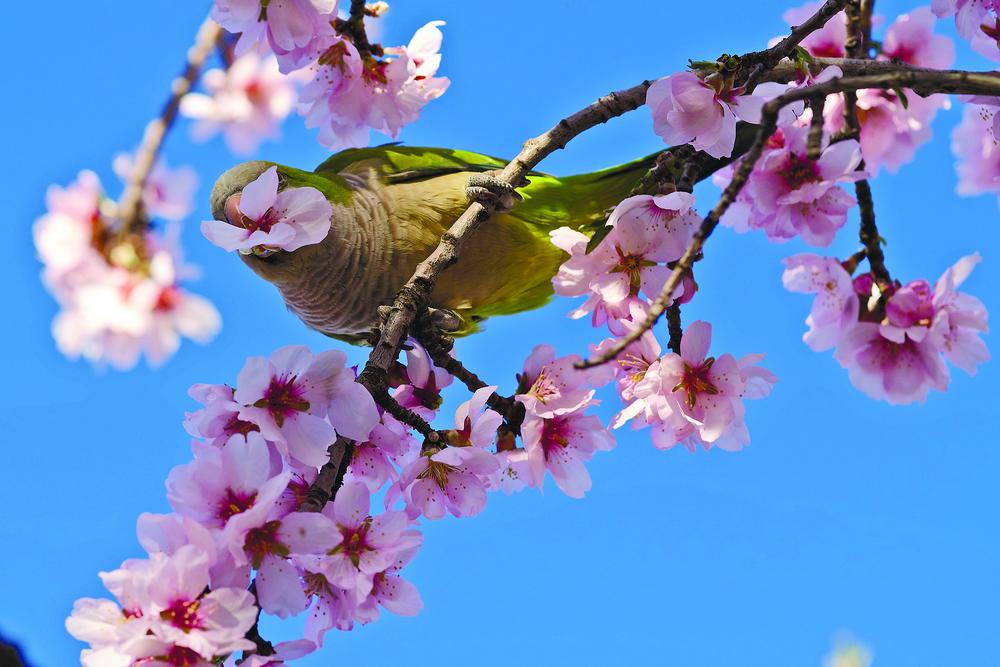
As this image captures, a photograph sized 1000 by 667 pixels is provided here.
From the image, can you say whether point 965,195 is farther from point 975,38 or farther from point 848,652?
point 848,652

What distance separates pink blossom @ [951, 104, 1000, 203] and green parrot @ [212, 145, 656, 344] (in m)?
0.77

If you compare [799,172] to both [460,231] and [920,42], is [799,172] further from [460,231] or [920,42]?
[920,42]

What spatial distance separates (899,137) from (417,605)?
1.72 m

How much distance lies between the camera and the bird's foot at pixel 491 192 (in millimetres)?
2010

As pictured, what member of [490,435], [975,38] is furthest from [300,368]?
[975,38]

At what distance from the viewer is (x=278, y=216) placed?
1802 mm

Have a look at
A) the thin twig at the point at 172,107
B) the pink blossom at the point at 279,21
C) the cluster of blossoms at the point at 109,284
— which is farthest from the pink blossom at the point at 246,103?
the pink blossom at the point at 279,21

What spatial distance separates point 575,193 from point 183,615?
1.59 m

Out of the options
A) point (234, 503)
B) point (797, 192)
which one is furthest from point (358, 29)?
point (234, 503)

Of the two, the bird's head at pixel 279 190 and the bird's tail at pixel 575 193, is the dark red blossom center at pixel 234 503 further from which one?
the bird's tail at pixel 575 193

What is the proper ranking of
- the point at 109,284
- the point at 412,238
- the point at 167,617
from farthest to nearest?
the point at 109,284, the point at 412,238, the point at 167,617

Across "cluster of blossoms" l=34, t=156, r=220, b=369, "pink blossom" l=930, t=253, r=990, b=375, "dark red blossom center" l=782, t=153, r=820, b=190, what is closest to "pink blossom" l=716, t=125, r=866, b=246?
"dark red blossom center" l=782, t=153, r=820, b=190

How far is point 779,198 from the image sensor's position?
174 centimetres

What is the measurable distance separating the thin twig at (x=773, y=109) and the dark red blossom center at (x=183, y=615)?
0.72 m
